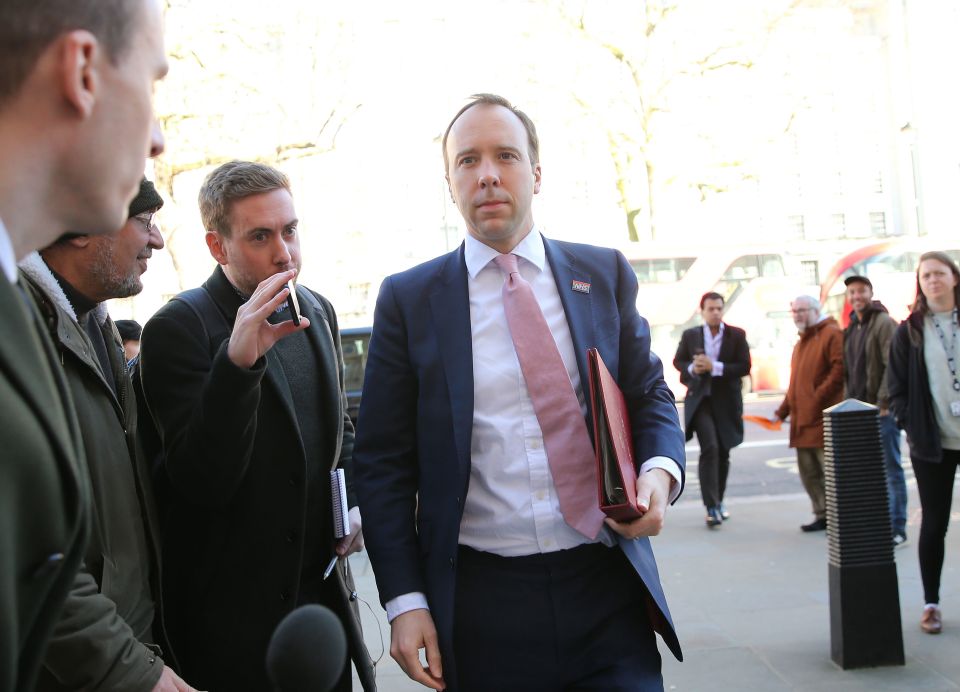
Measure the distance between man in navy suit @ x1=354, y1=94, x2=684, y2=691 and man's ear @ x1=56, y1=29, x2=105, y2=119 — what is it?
138cm

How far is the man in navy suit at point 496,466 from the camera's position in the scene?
2.13 m

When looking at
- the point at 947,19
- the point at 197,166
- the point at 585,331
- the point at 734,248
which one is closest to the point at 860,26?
the point at 947,19

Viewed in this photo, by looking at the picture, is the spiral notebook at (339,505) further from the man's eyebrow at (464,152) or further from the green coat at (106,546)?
the man's eyebrow at (464,152)

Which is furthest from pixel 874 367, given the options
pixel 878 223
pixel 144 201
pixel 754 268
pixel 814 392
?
pixel 878 223

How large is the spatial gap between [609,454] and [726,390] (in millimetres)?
6722

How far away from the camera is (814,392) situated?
7.78 m

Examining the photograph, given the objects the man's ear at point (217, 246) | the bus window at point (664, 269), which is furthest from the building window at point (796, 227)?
the man's ear at point (217, 246)

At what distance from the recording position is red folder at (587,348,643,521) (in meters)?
2.00

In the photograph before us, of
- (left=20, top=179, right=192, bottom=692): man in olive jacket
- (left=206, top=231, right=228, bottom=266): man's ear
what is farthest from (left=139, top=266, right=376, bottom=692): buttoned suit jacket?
(left=206, top=231, right=228, bottom=266): man's ear

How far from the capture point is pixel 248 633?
2.36m

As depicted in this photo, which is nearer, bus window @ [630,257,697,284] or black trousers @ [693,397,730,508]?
black trousers @ [693,397,730,508]

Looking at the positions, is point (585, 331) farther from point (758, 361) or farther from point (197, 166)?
point (758, 361)

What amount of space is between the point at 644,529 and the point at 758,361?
20.8 meters

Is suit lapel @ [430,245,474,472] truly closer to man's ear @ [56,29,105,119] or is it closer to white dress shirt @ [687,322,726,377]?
man's ear @ [56,29,105,119]
